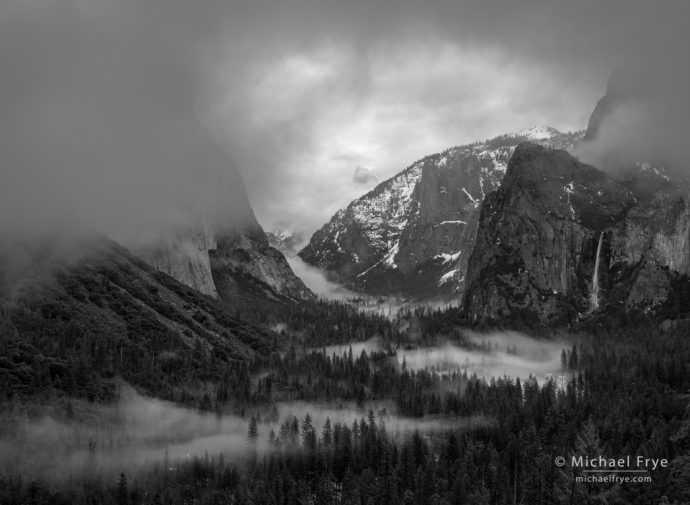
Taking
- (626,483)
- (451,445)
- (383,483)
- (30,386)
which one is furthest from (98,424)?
(626,483)

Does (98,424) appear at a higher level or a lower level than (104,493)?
higher

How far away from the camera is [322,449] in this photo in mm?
194750

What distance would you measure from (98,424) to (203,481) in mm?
37250

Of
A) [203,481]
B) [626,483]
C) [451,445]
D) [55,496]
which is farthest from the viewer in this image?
[451,445]

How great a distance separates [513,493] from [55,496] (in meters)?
96.0

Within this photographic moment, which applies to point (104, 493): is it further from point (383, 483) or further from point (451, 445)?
point (451, 445)

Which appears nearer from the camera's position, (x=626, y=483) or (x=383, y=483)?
(x=626, y=483)

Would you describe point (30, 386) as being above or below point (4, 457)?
above

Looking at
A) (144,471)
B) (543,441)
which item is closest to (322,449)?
(144,471)

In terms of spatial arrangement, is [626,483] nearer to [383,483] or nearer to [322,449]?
[383,483]

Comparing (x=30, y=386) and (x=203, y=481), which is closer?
(x=203, y=481)

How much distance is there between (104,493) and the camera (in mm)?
165875

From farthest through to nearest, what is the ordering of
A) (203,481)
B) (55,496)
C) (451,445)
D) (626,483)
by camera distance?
(451,445) < (203,481) < (55,496) < (626,483)

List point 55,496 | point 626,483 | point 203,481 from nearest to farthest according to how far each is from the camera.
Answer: point 626,483
point 55,496
point 203,481
